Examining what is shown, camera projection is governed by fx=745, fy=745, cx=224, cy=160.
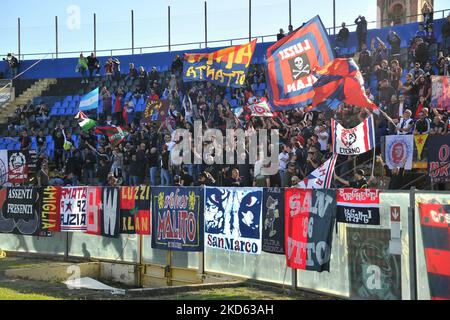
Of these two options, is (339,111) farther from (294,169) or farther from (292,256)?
(292,256)

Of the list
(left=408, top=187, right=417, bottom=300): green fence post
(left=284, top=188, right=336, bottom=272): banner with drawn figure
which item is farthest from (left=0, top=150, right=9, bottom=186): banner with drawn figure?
(left=408, top=187, right=417, bottom=300): green fence post

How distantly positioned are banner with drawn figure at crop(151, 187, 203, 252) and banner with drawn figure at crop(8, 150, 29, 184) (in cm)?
993

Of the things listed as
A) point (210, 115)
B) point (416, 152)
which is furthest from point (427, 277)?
point (210, 115)

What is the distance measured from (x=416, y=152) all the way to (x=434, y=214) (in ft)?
22.0

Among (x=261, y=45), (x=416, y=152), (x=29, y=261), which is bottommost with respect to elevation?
(x=29, y=261)

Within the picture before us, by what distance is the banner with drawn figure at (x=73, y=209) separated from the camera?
1928 centimetres

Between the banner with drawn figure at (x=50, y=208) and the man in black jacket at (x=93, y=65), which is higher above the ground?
the man in black jacket at (x=93, y=65)

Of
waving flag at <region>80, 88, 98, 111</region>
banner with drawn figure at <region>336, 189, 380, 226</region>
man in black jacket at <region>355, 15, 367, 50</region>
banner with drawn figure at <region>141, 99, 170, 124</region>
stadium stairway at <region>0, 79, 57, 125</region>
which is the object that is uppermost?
man in black jacket at <region>355, 15, 367, 50</region>

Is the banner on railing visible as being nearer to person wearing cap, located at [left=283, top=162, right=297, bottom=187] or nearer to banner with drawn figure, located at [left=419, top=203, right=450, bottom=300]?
person wearing cap, located at [left=283, top=162, right=297, bottom=187]

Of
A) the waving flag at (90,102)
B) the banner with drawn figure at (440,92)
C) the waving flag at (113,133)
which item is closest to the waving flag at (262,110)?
the banner with drawn figure at (440,92)

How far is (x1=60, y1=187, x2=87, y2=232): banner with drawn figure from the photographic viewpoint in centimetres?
1928

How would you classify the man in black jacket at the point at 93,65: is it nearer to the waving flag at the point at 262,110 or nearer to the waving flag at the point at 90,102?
the waving flag at the point at 90,102

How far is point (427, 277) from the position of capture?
1030cm

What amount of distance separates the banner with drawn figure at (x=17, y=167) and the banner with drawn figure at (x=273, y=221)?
44.8 ft
